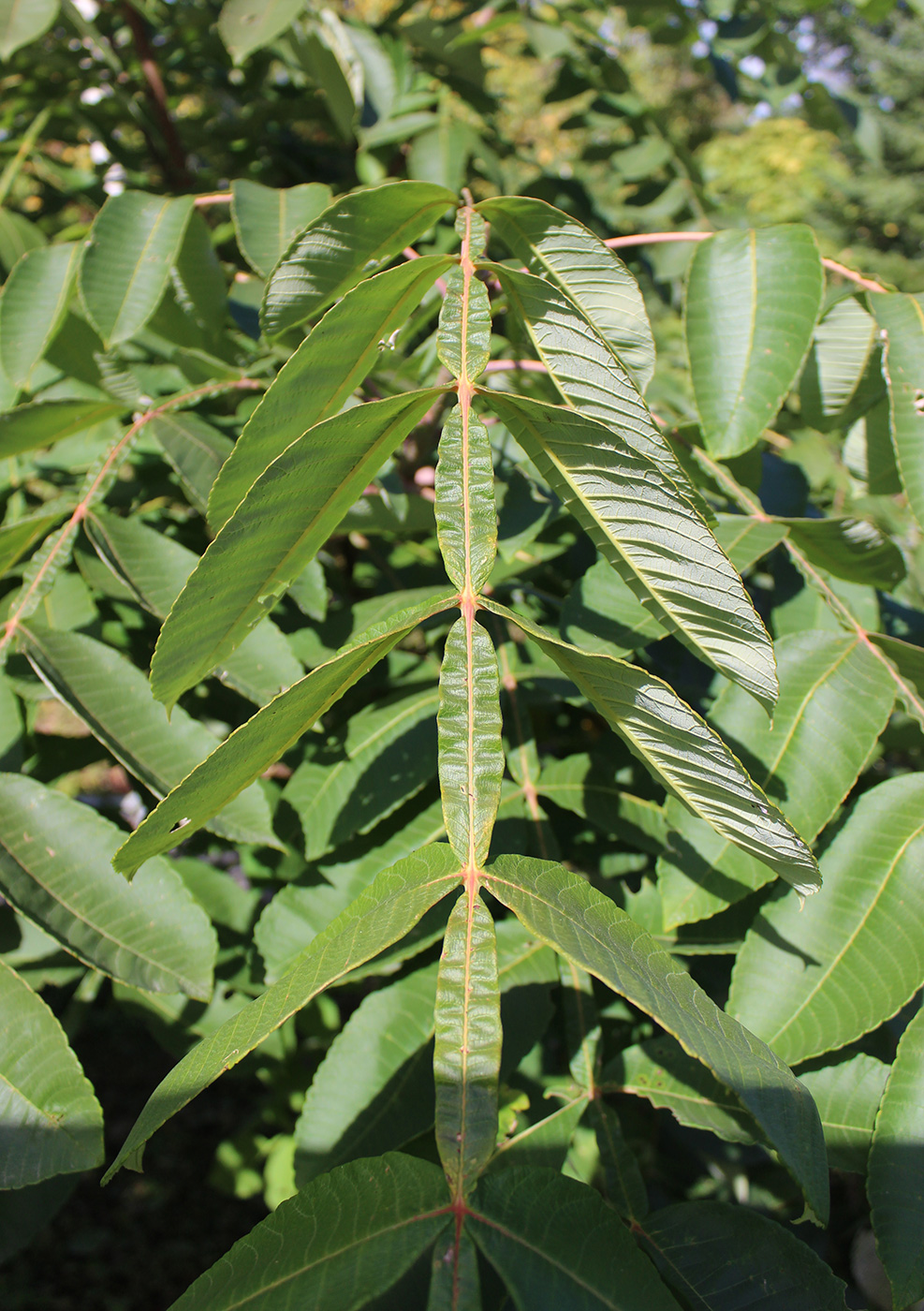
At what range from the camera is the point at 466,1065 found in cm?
61

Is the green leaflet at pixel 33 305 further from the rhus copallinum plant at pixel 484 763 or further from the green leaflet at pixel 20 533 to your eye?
the green leaflet at pixel 20 533

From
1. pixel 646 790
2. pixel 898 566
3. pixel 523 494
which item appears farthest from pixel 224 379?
pixel 898 566

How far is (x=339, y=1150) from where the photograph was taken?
2.93 ft

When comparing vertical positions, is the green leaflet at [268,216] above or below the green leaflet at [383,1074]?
above

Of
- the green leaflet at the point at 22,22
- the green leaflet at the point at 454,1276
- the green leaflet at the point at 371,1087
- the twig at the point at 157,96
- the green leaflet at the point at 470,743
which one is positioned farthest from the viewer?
the twig at the point at 157,96

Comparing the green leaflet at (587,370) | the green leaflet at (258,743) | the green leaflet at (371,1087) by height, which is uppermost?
the green leaflet at (587,370)

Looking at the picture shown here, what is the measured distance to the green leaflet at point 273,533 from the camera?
0.69 meters

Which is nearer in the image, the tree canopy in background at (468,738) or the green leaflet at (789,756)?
the tree canopy in background at (468,738)

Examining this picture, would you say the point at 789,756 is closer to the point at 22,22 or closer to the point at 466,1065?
the point at 466,1065

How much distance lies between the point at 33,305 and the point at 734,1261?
143cm

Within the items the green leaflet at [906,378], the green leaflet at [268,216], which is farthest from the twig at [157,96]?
the green leaflet at [906,378]

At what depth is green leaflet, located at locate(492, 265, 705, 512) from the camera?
2.35 ft

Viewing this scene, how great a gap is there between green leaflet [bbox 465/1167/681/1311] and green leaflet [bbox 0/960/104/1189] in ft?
1.18

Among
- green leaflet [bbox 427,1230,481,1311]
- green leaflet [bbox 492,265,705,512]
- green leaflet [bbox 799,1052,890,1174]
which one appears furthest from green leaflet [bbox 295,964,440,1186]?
green leaflet [bbox 492,265,705,512]
